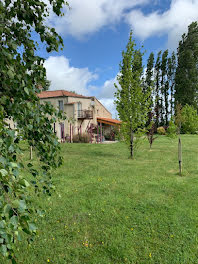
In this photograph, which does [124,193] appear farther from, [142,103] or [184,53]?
[184,53]

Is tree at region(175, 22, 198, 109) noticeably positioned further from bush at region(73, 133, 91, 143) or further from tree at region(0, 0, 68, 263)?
tree at region(0, 0, 68, 263)

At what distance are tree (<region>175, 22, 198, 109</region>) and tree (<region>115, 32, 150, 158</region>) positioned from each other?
2667cm

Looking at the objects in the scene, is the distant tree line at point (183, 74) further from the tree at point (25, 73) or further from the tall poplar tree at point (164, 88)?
the tree at point (25, 73)

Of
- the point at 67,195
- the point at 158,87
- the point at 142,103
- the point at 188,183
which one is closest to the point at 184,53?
the point at 158,87

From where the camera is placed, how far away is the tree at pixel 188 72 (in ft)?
112

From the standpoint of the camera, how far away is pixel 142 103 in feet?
35.1

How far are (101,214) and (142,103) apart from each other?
7548mm

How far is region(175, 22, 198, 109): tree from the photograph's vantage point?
112ft

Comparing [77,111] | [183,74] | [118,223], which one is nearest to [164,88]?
[183,74]

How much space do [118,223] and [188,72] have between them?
37.0m

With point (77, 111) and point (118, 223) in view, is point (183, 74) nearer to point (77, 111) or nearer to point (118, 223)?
point (77, 111)

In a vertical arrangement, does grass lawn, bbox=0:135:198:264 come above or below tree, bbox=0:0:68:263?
below

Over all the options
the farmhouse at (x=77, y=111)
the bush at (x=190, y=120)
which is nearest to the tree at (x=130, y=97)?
the farmhouse at (x=77, y=111)

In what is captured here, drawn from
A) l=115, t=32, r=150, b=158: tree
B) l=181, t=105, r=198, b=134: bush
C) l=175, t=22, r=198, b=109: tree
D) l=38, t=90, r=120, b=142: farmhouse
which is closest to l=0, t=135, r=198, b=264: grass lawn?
l=115, t=32, r=150, b=158: tree
